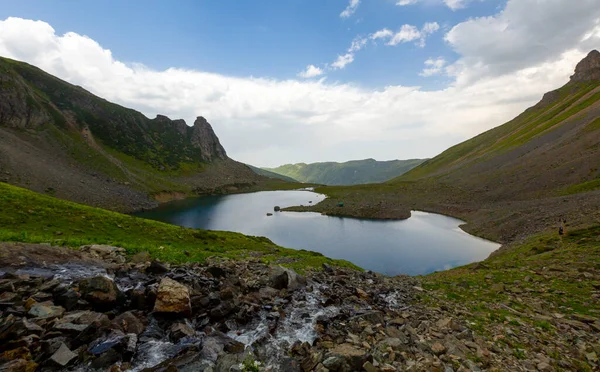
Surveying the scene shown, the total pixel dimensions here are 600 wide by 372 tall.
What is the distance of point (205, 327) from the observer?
500 inches

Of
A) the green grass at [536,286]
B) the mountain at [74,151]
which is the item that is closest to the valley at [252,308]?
the green grass at [536,286]

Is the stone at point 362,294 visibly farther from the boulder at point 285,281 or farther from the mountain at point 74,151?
the mountain at point 74,151

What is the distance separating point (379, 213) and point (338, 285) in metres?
88.0

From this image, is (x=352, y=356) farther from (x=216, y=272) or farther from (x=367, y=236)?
(x=367, y=236)

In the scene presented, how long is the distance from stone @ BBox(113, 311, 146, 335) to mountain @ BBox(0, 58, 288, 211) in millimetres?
98194

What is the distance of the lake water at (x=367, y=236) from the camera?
5381cm

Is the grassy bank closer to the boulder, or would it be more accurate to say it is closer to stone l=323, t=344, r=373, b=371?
stone l=323, t=344, r=373, b=371

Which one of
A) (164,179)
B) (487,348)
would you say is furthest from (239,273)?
(164,179)

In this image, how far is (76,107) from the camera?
539ft

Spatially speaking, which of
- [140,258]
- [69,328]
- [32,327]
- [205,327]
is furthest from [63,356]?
[140,258]

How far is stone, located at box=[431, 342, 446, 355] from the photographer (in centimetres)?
1148

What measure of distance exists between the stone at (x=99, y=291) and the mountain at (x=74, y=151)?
315ft

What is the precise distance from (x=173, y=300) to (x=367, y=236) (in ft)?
224

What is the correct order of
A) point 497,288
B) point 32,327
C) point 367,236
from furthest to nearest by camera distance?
point 367,236
point 497,288
point 32,327
